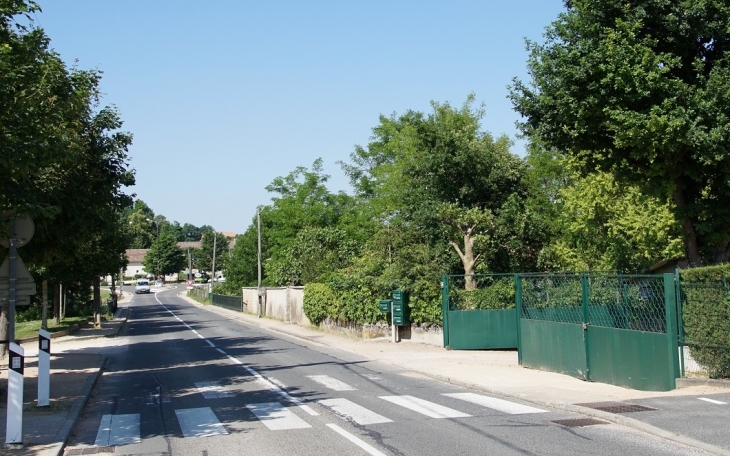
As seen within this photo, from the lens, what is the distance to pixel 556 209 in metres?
Answer: 41.7

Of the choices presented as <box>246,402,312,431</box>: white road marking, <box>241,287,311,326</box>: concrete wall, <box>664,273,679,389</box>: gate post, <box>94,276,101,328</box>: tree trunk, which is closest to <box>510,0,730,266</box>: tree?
<box>664,273,679,389</box>: gate post

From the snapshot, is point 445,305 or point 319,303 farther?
point 319,303

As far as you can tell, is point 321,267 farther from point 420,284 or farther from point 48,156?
point 48,156

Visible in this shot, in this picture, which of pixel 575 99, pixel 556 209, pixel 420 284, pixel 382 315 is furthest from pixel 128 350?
pixel 556 209

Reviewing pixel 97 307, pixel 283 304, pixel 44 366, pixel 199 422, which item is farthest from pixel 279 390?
pixel 283 304

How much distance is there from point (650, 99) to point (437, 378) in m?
7.51

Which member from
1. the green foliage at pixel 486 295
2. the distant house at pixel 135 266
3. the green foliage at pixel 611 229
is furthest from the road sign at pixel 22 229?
the distant house at pixel 135 266

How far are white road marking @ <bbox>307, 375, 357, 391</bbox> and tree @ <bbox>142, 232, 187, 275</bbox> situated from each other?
434 ft

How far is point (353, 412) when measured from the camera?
36.2 ft

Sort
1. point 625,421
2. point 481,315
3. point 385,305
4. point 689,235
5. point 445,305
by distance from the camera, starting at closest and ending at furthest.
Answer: point 625,421
point 689,235
point 481,315
point 445,305
point 385,305

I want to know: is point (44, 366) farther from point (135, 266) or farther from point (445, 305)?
point (135, 266)

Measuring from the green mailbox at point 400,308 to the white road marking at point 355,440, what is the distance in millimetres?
13365

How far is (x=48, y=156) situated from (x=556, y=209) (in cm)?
3414

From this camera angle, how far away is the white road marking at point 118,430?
9.53 m
